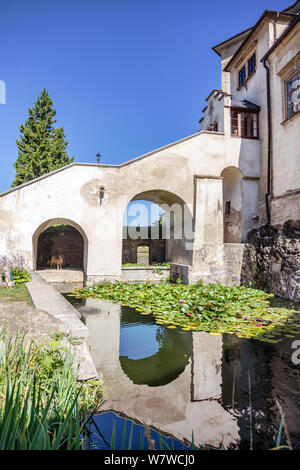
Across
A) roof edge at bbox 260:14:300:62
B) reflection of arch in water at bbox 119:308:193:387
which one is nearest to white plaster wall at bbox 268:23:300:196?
roof edge at bbox 260:14:300:62

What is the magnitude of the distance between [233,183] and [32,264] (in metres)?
10.2

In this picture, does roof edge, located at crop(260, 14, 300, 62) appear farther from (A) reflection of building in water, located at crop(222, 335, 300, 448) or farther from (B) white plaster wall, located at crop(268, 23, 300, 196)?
(A) reflection of building in water, located at crop(222, 335, 300, 448)

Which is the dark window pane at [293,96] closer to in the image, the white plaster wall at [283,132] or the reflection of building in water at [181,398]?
the white plaster wall at [283,132]

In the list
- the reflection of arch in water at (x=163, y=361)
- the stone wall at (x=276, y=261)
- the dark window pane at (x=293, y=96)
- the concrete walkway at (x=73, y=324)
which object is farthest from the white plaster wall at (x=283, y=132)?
the concrete walkway at (x=73, y=324)

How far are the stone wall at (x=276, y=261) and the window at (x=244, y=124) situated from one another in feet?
16.2

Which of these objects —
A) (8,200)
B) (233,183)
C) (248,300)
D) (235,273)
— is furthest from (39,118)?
(248,300)

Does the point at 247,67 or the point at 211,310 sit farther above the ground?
the point at 247,67

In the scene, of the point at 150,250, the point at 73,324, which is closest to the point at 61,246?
the point at 150,250

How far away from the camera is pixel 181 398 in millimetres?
3002

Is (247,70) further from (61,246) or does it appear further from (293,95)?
(61,246)

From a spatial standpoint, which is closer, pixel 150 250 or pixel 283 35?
pixel 283 35

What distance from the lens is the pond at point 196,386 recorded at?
2375 millimetres

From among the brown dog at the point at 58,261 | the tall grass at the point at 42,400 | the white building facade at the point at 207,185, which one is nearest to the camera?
the tall grass at the point at 42,400

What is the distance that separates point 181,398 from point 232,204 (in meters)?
12.0
